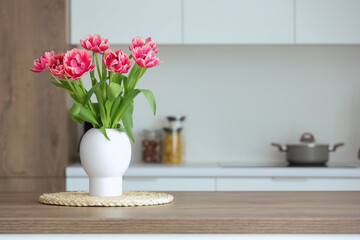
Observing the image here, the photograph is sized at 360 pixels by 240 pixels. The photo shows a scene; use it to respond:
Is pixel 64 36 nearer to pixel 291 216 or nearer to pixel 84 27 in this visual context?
pixel 84 27

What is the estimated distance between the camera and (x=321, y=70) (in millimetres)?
3773

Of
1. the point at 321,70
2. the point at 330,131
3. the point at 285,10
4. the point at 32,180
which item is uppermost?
the point at 285,10

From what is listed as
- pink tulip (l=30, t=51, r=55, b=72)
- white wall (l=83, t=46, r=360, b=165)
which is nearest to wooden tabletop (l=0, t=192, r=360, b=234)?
pink tulip (l=30, t=51, r=55, b=72)

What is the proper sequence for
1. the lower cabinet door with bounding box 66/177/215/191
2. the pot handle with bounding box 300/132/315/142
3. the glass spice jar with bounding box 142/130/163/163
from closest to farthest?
the lower cabinet door with bounding box 66/177/215/191 → the pot handle with bounding box 300/132/315/142 → the glass spice jar with bounding box 142/130/163/163

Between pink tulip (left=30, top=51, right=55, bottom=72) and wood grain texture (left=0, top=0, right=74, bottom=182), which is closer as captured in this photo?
pink tulip (left=30, top=51, right=55, bottom=72)

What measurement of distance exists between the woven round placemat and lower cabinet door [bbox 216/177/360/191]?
1.49 m

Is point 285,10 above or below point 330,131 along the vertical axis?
above

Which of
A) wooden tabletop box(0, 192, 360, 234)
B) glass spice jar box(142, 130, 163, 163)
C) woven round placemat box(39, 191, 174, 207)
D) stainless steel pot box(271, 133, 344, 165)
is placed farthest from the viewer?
glass spice jar box(142, 130, 163, 163)

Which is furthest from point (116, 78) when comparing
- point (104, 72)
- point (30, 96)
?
point (30, 96)

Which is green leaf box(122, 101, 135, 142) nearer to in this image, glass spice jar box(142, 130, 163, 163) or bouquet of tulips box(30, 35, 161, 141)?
bouquet of tulips box(30, 35, 161, 141)

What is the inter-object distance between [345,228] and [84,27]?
2347 millimetres

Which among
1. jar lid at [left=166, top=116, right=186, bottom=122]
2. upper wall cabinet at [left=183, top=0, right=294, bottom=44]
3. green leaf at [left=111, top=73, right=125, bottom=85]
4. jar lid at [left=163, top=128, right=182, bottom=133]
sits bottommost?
jar lid at [left=163, top=128, right=182, bottom=133]

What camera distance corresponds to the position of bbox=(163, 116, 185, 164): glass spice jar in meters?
3.57

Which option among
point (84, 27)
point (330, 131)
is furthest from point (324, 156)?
point (84, 27)
